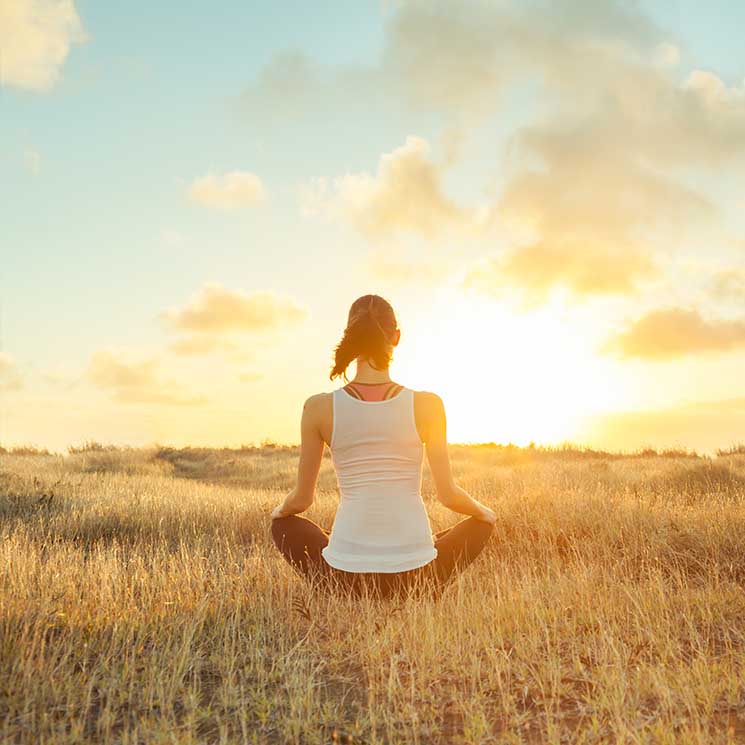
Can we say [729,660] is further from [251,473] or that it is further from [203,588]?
[251,473]

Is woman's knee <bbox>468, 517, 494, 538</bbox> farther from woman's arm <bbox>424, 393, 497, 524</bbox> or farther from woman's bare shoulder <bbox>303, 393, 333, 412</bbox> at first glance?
woman's bare shoulder <bbox>303, 393, 333, 412</bbox>

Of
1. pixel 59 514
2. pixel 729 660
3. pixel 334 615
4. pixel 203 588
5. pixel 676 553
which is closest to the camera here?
pixel 729 660

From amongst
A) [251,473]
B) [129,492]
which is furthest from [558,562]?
[251,473]

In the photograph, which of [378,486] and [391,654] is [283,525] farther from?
[391,654]

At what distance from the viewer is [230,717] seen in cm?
372

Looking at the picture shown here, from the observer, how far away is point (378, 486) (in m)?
4.70

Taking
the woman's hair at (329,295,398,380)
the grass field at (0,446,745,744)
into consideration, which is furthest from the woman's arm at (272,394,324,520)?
the grass field at (0,446,745,744)

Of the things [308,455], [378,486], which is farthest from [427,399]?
[308,455]

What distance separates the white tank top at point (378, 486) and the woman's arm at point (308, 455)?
0.18 meters

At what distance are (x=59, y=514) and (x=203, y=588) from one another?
6.16 meters

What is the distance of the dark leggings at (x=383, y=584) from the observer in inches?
196

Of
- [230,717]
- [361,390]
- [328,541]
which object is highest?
[361,390]

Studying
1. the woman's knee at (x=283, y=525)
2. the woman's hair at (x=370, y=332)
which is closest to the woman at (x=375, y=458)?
the woman's hair at (x=370, y=332)

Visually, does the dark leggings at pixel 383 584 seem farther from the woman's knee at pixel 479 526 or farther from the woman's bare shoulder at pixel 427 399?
the woman's bare shoulder at pixel 427 399
